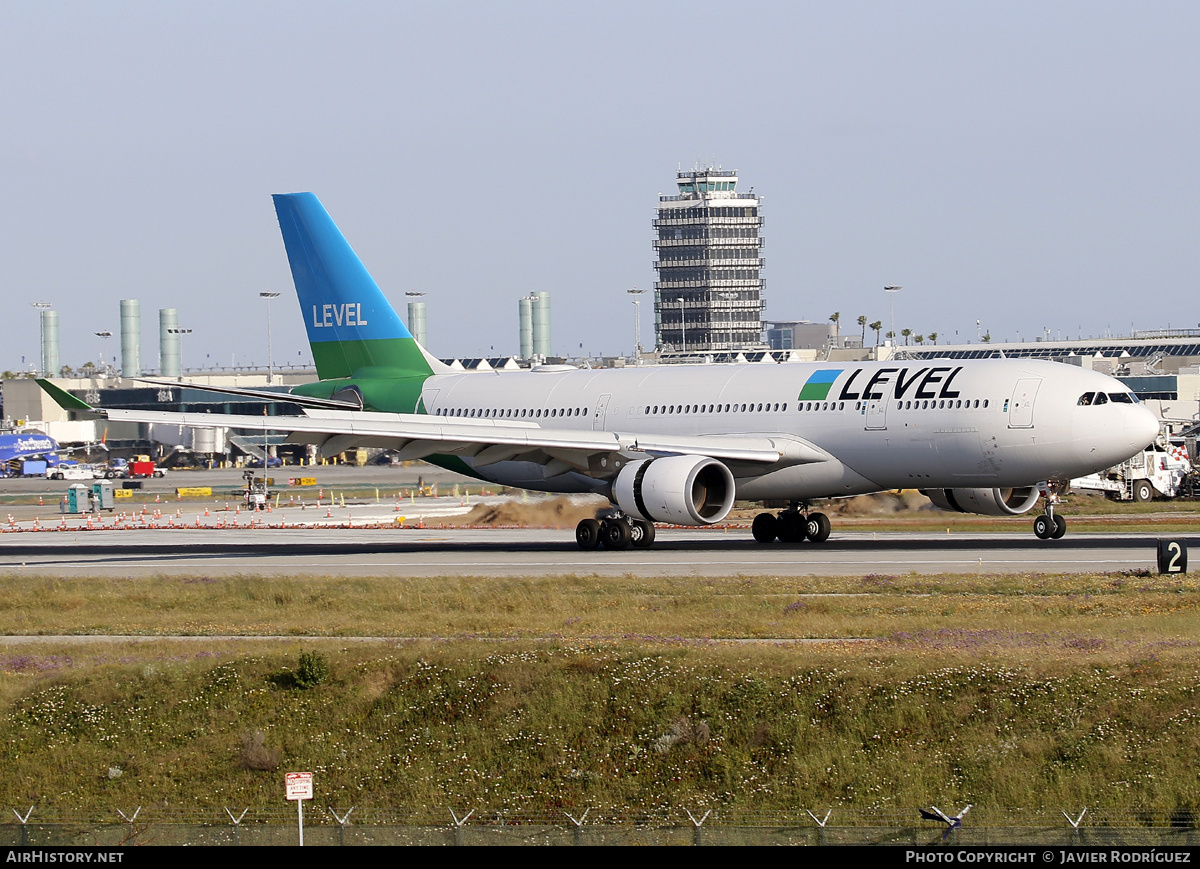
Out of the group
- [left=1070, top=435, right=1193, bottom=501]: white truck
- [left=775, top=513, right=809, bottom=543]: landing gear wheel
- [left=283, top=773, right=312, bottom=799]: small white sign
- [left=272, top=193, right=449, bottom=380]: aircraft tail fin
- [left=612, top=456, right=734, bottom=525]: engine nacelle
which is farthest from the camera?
[left=1070, top=435, right=1193, bottom=501]: white truck

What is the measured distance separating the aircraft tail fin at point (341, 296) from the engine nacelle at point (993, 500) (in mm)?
20331

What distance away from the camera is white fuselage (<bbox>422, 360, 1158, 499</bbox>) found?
3766cm

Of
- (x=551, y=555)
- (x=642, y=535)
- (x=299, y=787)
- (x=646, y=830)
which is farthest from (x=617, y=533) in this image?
(x=299, y=787)

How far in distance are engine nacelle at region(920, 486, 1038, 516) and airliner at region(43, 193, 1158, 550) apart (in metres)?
0.06

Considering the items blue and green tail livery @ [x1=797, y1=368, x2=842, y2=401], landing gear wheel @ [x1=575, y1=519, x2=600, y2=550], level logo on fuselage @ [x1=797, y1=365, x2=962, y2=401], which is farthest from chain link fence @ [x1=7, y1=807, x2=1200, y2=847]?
blue and green tail livery @ [x1=797, y1=368, x2=842, y2=401]

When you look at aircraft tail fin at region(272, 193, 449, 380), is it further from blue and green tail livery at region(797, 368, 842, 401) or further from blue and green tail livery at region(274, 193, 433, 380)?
blue and green tail livery at region(797, 368, 842, 401)

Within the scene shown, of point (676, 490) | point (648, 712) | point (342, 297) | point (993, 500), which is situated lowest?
point (648, 712)

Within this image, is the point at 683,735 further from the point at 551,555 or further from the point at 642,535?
the point at 642,535

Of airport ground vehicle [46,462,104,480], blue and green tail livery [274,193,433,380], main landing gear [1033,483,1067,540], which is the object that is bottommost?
airport ground vehicle [46,462,104,480]

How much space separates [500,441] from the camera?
41.8 meters

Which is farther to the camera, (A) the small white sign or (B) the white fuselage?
(B) the white fuselage

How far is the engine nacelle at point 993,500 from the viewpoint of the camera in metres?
41.5

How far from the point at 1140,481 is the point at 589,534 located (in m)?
38.6

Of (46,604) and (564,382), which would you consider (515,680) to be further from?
(564,382)
